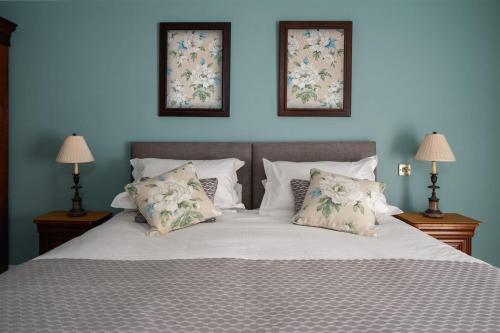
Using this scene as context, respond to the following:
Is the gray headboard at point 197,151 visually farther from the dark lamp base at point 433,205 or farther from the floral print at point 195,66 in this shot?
the dark lamp base at point 433,205

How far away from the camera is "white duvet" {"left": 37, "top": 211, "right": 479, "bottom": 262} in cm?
176

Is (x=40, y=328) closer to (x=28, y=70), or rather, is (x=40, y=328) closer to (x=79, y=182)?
(x=79, y=182)

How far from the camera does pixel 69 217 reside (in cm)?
286

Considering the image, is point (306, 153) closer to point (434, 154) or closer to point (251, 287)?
point (434, 154)

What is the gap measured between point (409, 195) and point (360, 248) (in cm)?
149

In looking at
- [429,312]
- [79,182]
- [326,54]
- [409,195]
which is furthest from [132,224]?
[409,195]

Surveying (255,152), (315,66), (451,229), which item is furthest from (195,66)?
(451,229)

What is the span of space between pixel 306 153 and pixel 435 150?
0.91 metres

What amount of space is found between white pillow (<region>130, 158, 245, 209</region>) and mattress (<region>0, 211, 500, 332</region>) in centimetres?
69

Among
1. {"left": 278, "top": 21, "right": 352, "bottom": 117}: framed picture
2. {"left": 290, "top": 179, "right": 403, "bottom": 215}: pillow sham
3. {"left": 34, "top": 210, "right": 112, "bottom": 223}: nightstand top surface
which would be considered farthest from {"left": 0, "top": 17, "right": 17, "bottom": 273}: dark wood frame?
{"left": 290, "top": 179, "right": 403, "bottom": 215}: pillow sham

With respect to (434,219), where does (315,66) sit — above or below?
above

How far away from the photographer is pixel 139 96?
3129 millimetres

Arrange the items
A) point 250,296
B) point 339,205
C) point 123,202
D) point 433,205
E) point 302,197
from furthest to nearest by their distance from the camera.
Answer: point 433,205, point 123,202, point 302,197, point 339,205, point 250,296

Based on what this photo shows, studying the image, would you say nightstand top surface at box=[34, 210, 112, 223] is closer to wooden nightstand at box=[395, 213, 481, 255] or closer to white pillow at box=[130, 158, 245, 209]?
white pillow at box=[130, 158, 245, 209]
